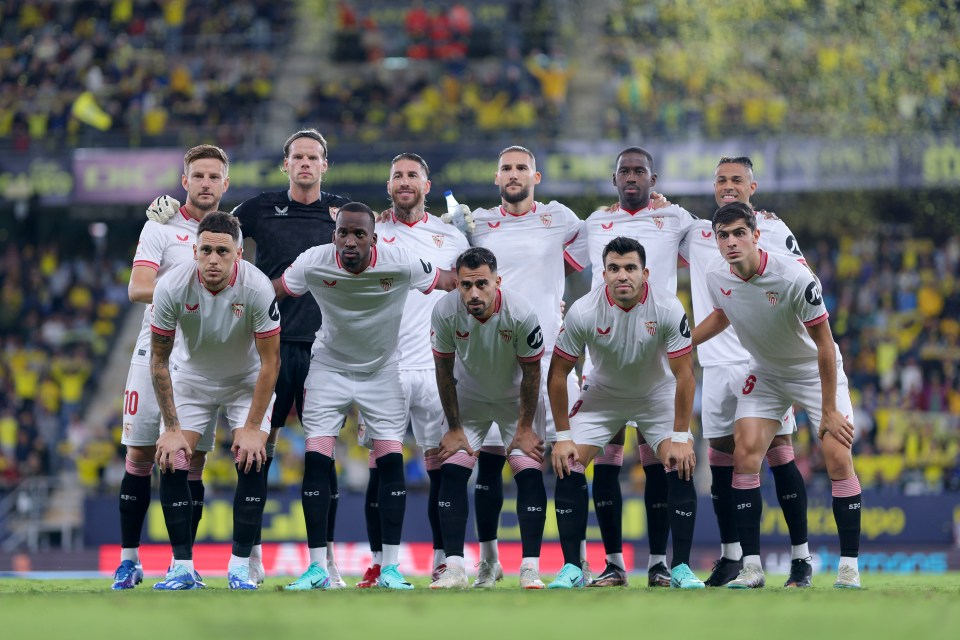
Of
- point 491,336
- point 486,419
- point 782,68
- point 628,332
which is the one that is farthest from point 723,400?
point 782,68

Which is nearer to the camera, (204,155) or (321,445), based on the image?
(321,445)

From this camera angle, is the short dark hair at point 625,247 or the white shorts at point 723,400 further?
the white shorts at point 723,400

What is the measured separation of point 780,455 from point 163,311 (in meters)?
4.31

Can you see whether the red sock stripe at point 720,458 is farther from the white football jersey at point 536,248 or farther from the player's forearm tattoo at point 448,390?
the player's forearm tattoo at point 448,390

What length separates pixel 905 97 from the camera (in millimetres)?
23000

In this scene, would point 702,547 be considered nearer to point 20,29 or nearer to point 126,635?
point 126,635

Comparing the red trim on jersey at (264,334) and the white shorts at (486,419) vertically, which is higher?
the red trim on jersey at (264,334)

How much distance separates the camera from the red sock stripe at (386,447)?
8.19 m

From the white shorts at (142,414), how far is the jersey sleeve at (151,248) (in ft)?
2.28

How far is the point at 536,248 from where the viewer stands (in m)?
8.98

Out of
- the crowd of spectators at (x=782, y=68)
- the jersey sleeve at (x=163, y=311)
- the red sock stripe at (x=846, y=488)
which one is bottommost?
the red sock stripe at (x=846, y=488)

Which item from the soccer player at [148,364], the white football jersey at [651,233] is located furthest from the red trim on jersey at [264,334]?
the white football jersey at [651,233]

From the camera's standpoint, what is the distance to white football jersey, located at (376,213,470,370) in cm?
884

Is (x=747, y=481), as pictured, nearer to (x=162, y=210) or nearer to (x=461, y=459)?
(x=461, y=459)
